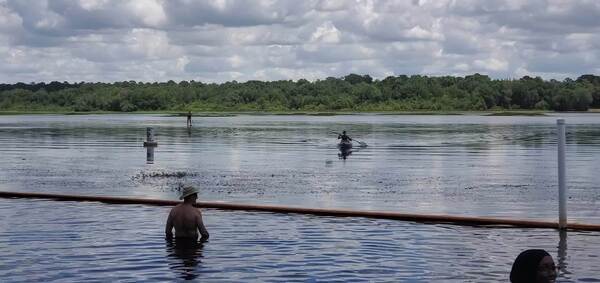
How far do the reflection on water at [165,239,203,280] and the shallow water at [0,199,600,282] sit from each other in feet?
0.06

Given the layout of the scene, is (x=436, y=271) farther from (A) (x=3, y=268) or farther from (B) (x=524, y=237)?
(A) (x=3, y=268)

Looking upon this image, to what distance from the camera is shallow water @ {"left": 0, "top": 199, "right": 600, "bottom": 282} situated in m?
14.9

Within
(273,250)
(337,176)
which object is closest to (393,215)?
(273,250)

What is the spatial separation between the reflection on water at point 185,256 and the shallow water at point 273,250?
0.06ft

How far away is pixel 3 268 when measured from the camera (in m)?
15.3

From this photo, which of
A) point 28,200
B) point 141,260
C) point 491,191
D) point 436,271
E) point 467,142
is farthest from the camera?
point 467,142

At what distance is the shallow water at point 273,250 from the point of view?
14.9 m

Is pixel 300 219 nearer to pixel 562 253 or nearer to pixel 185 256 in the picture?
pixel 185 256

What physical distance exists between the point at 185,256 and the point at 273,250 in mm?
1721

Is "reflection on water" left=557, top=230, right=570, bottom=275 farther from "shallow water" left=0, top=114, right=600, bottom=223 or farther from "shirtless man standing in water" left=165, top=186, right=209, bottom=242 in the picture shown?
"shirtless man standing in water" left=165, top=186, right=209, bottom=242

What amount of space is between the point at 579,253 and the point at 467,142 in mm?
52640

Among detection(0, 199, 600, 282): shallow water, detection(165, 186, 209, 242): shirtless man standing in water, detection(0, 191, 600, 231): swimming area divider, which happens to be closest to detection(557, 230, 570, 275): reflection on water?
detection(0, 199, 600, 282): shallow water

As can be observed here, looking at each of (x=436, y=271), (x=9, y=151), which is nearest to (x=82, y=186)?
(x=436, y=271)

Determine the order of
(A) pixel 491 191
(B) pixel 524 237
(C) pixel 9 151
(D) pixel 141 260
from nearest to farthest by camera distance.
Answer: (D) pixel 141 260, (B) pixel 524 237, (A) pixel 491 191, (C) pixel 9 151
